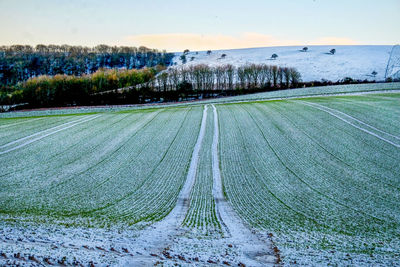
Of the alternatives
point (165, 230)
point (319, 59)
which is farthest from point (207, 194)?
point (319, 59)

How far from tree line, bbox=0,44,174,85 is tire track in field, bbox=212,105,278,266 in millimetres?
111016

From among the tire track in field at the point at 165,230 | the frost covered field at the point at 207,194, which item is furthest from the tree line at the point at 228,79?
the tire track in field at the point at 165,230

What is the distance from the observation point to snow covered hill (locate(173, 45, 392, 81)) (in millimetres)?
81500

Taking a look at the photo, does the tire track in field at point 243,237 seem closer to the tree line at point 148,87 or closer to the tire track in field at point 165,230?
the tire track in field at point 165,230

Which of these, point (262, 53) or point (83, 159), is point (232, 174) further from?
point (262, 53)

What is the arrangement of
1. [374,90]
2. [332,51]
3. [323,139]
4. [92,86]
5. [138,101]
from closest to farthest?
[323,139]
[374,90]
[138,101]
[92,86]
[332,51]

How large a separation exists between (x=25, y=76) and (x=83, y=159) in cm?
10898

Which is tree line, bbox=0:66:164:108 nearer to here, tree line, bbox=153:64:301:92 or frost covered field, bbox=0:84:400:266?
tree line, bbox=153:64:301:92

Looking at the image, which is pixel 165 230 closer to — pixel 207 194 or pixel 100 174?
pixel 207 194

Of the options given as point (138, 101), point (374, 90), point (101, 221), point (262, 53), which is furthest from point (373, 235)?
point (262, 53)

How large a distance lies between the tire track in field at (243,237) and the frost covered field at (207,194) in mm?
60

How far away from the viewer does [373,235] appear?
481 inches

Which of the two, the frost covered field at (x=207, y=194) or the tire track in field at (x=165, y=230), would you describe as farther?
the tire track in field at (x=165, y=230)

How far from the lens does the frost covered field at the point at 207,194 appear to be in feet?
36.4
